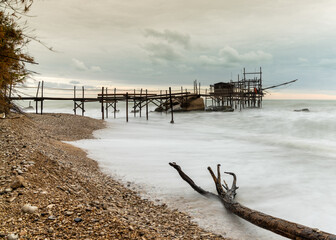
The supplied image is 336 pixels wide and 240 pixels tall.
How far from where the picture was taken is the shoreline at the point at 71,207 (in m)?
3.05

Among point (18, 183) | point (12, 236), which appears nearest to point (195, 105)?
point (18, 183)

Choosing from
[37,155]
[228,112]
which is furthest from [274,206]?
[228,112]

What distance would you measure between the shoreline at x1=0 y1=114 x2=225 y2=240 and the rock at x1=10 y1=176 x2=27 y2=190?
30 millimetres

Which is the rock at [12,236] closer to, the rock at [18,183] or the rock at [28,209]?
the rock at [28,209]

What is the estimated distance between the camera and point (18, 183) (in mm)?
3873

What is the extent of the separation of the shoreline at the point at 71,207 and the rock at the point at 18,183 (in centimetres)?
3

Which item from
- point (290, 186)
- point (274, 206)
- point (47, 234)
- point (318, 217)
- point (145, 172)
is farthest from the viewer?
point (145, 172)

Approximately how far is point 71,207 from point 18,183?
3.30 feet

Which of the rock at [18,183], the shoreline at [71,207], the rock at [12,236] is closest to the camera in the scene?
the rock at [12,236]

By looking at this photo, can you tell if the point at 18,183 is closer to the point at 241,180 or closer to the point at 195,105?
the point at 241,180

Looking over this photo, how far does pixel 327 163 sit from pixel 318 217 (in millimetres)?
5506

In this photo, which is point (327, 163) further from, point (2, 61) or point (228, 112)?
point (228, 112)

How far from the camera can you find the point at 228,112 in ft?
119

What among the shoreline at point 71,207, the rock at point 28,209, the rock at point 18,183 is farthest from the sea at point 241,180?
the rock at point 28,209
